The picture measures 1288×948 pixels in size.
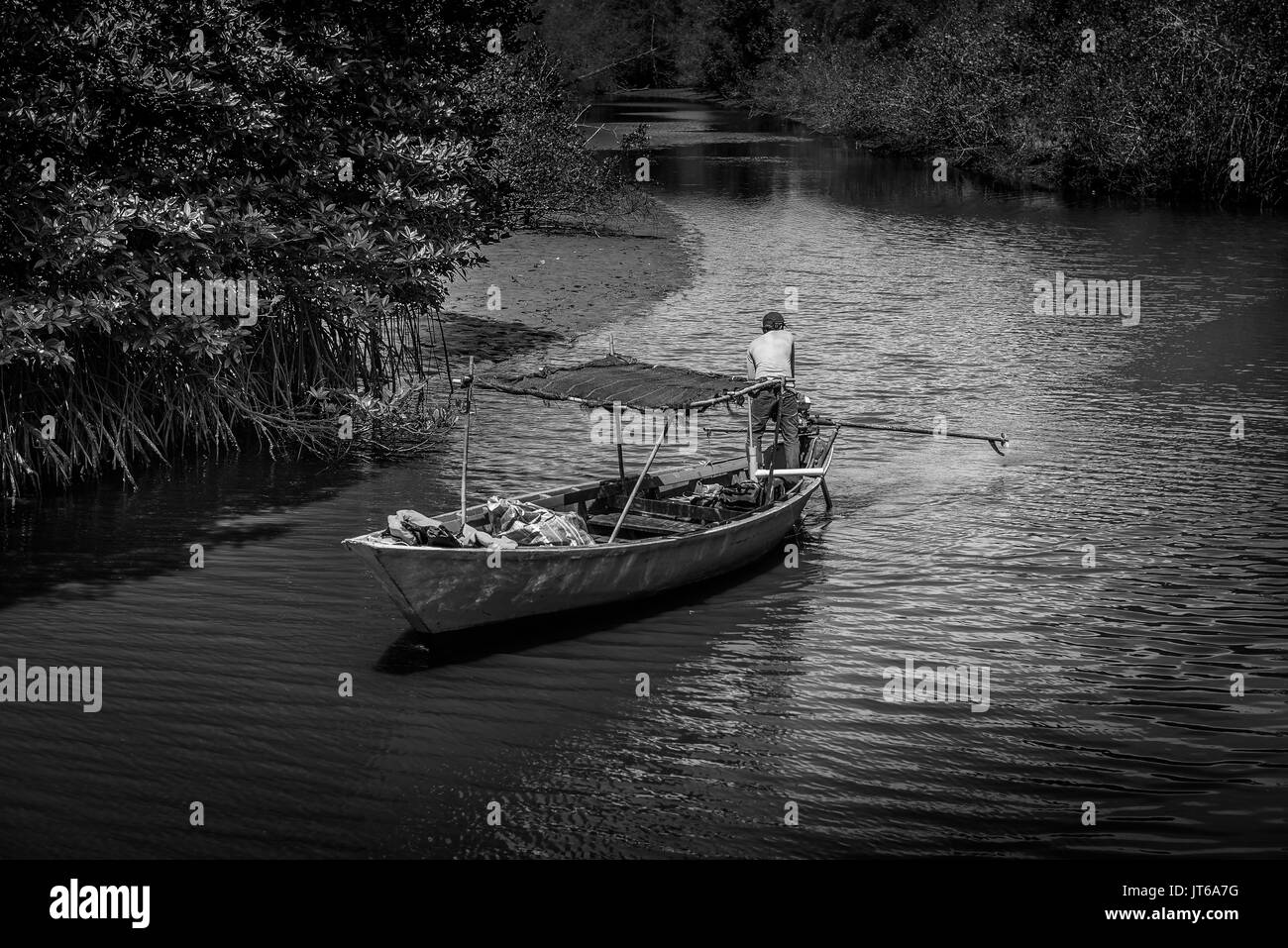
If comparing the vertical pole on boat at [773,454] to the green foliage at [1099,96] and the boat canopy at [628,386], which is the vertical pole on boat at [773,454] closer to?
the boat canopy at [628,386]

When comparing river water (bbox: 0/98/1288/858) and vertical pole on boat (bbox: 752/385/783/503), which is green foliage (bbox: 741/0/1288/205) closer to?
river water (bbox: 0/98/1288/858)

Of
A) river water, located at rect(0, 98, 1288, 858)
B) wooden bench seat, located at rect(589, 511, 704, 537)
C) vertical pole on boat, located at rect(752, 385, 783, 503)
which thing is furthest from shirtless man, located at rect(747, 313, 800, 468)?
wooden bench seat, located at rect(589, 511, 704, 537)

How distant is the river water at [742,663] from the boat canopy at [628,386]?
7.13ft

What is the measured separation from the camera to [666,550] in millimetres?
15633

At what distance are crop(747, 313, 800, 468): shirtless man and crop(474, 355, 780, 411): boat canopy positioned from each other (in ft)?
4.50

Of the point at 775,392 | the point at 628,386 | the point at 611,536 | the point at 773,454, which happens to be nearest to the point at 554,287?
the point at 775,392

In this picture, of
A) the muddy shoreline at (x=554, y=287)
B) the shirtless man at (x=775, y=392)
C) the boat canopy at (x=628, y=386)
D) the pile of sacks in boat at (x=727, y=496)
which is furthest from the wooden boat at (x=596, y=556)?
the muddy shoreline at (x=554, y=287)

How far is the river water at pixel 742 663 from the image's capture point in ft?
37.2

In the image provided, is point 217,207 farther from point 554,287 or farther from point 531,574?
point 554,287

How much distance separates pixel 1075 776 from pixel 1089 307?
24.5 m

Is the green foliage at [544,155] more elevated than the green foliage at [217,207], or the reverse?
the green foliage at [544,155]

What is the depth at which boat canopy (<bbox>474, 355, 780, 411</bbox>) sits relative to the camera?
55.0ft

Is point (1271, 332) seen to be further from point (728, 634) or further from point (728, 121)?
point (728, 121)
